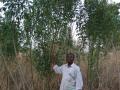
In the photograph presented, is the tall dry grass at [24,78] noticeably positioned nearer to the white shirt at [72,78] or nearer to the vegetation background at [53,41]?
the vegetation background at [53,41]

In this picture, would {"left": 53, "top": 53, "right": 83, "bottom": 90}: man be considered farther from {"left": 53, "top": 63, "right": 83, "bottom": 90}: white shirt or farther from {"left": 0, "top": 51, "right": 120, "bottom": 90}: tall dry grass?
{"left": 0, "top": 51, "right": 120, "bottom": 90}: tall dry grass

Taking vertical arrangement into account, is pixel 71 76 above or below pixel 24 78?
above

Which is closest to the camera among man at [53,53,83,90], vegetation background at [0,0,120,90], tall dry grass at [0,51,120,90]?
man at [53,53,83,90]

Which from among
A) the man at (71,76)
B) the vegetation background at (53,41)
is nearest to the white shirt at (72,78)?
the man at (71,76)

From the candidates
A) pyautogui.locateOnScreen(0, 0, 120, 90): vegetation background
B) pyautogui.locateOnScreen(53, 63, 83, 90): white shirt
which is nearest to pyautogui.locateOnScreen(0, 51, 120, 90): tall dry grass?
pyautogui.locateOnScreen(0, 0, 120, 90): vegetation background

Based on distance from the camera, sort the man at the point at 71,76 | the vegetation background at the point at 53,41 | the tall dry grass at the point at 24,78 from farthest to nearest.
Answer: the tall dry grass at the point at 24,78
the vegetation background at the point at 53,41
the man at the point at 71,76

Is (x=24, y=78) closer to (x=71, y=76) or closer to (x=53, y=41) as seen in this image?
(x=53, y=41)

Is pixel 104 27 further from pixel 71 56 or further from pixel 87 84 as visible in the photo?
pixel 71 56

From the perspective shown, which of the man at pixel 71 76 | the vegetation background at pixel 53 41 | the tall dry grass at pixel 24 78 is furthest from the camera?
the tall dry grass at pixel 24 78

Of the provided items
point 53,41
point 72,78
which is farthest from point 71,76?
point 53,41

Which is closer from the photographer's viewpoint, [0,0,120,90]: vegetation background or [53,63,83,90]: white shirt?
[53,63,83,90]: white shirt

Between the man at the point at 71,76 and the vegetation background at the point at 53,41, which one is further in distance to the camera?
the vegetation background at the point at 53,41

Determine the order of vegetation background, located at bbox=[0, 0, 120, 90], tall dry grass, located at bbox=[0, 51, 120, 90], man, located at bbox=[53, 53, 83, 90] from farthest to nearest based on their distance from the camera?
tall dry grass, located at bbox=[0, 51, 120, 90]
vegetation background, located at bbox=[0, 0, 120, 90]
man, located at bbox=[53, 53, 83, 90]

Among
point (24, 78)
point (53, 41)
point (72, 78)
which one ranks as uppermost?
point (53, 41)
